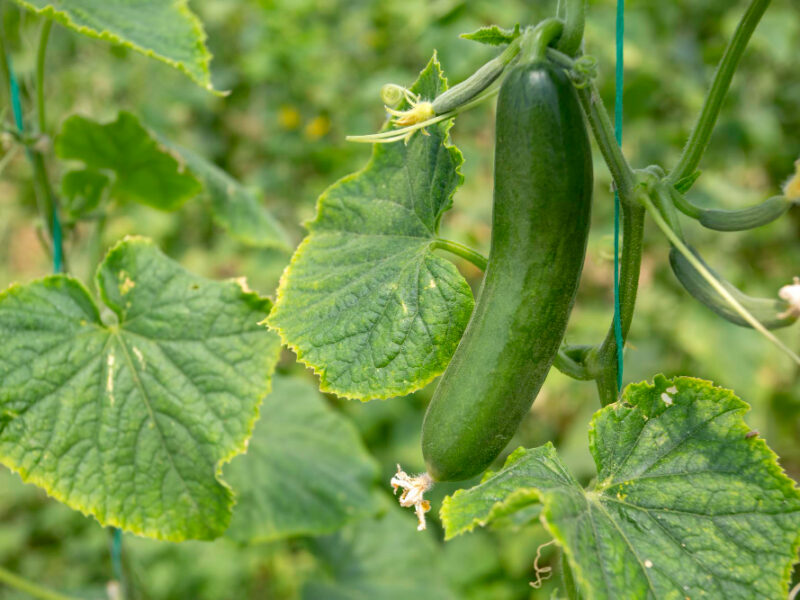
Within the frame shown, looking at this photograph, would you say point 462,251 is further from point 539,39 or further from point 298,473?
point 298,473

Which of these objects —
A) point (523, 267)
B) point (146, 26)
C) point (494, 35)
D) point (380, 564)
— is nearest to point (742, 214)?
point (523, 267)

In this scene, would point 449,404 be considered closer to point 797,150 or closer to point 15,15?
point 15,15

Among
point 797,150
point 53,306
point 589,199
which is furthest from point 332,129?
point 589,199

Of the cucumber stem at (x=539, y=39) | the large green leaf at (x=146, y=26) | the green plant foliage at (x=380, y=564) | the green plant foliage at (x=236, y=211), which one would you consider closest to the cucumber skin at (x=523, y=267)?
the cucumber stem at (x=539, y=39)

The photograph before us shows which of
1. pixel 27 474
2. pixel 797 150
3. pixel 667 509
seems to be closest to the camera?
pixel 667 509

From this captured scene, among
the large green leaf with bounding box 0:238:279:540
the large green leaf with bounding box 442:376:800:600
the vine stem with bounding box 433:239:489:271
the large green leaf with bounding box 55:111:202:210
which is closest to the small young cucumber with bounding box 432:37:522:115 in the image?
the vine stem with bounding box 433:239:489:271

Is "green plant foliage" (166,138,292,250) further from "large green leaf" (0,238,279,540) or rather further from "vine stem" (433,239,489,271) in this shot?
"vine stem" (433,239,489,271)

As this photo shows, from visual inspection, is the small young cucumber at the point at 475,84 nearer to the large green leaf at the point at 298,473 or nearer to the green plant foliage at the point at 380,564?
the large green leaf at the point at 298,473
